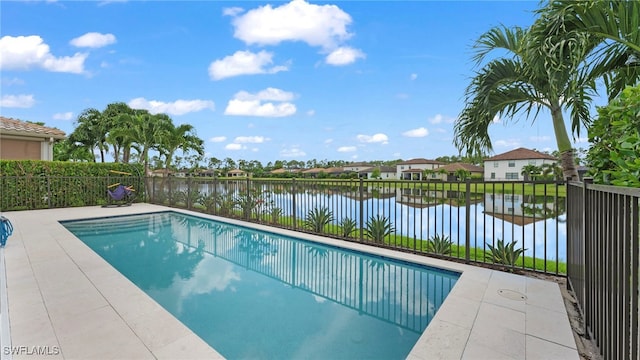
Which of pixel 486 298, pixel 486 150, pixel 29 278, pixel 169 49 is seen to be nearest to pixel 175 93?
pixel 169 49

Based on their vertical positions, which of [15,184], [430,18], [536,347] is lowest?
[536,347]

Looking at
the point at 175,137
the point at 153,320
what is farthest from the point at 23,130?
the point at 153,320

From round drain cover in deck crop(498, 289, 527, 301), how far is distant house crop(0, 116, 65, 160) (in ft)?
50.7

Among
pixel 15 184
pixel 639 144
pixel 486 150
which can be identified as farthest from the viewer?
pixel 15 184

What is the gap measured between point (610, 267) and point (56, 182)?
48.4 feet

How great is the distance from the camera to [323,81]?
16.6 meters

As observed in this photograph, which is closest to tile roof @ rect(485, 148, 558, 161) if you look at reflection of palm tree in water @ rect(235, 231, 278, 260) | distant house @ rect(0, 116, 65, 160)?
reflection of palm tree in water @ rect(235, 231, 278, 260)

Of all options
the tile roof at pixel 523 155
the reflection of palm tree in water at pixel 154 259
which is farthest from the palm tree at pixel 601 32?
the tile roof at pixel 523 155

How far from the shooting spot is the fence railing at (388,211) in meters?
4.20

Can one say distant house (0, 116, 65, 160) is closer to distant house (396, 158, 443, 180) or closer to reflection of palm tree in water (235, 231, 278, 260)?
reflection of palm tree in water (235, 231, 278, 260)

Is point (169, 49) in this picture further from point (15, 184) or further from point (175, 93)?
point (175, 93)

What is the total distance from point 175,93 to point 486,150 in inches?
779

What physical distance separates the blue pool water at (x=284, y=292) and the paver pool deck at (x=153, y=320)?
0.27m

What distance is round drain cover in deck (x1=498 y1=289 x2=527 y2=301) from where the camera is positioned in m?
3.10
